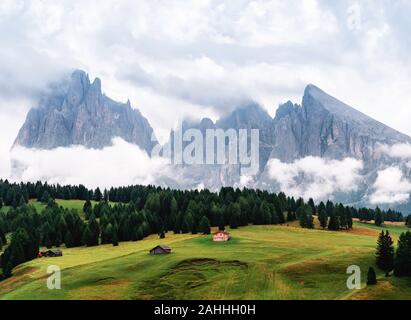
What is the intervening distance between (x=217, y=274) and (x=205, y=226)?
4986 centimetres

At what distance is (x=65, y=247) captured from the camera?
134m

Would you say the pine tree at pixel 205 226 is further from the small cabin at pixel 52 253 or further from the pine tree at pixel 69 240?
the small cabin at pixel 52 253

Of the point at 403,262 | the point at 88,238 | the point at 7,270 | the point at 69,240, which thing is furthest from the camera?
the point at 69,240

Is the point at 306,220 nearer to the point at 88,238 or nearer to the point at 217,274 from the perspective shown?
the point at 88,238

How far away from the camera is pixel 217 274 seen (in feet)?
263

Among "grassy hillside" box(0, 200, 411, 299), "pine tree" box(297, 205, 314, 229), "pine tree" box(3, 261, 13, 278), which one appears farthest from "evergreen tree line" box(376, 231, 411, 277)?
"pine tree" box(3, 261, 13, 278)

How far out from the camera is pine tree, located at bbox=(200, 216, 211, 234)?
129 meters

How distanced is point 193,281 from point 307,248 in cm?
2971

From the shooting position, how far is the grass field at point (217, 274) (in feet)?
233

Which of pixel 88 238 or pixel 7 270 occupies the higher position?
→ pixel 88 238

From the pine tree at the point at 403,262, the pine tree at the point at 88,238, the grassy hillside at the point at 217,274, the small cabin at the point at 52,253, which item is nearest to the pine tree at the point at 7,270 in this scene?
the grassy hillside at the point at 217,274

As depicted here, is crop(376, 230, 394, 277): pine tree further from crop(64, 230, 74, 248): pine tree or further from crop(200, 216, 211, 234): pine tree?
crop(64, 230, 74, 248): pine tree

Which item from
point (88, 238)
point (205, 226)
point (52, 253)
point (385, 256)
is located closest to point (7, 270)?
point (52, 253)
